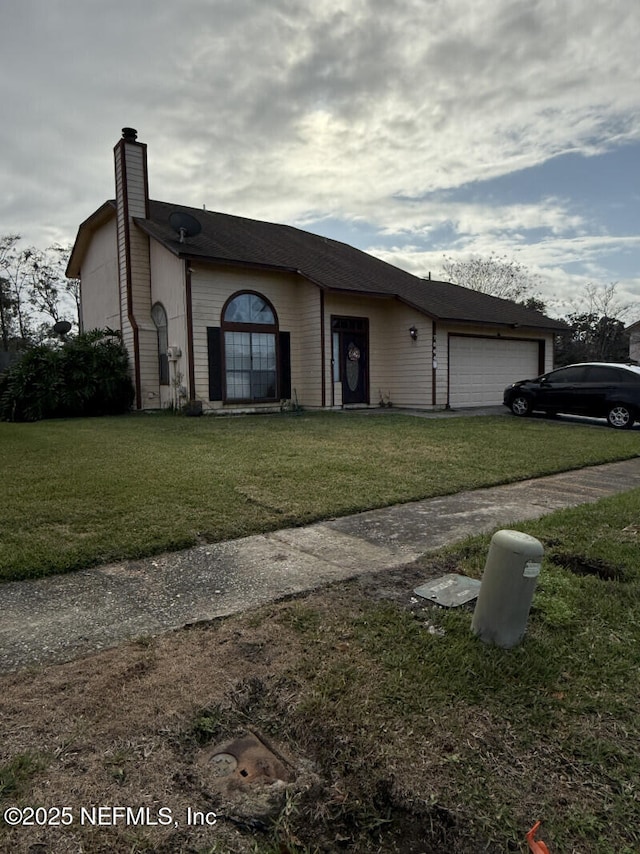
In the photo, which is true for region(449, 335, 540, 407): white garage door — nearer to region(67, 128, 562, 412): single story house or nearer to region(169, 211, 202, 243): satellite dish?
region(67, 128, 562, 412): single story house

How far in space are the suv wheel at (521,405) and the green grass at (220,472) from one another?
2.33 m

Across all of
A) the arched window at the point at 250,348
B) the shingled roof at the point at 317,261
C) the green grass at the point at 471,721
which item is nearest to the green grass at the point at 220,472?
the green grass at the point at 471,721

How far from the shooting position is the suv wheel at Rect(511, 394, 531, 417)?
42.3 ft

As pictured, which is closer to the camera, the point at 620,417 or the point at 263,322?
the point at 620,417

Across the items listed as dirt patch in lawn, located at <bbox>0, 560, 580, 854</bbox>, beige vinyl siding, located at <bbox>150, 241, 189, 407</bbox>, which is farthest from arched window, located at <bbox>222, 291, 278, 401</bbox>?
dirt patch in lawn, located at <bbox>0, 560, 580, 854</bbox>

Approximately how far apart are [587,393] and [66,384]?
1255 cm

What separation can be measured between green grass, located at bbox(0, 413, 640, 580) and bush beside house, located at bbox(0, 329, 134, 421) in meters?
2.12

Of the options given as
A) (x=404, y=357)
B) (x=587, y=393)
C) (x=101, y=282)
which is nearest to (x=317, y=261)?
(x=404, y=357)

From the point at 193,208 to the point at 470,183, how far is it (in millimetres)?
9577

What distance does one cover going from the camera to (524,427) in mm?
10695

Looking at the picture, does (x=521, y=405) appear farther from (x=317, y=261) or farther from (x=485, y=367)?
(x=317, y=261)

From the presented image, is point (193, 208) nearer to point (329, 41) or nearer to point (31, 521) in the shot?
point (329, 41)

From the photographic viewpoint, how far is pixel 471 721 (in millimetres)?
1890

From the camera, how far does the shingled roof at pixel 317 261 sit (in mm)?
13055
